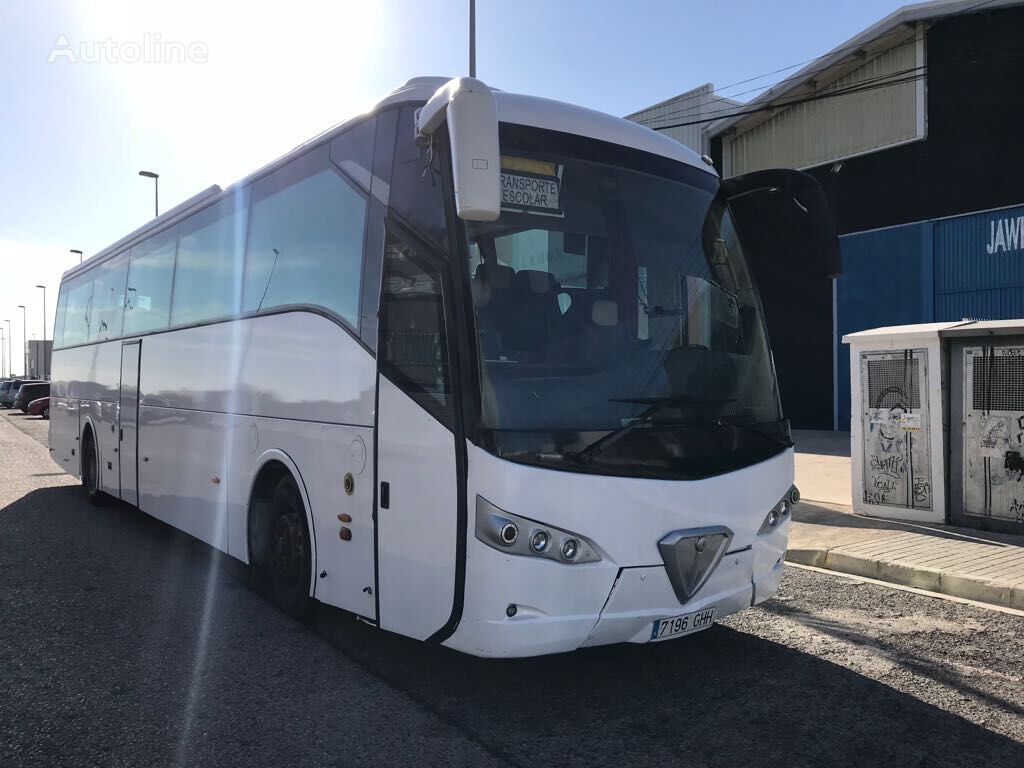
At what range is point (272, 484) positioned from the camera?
5875 millimetres

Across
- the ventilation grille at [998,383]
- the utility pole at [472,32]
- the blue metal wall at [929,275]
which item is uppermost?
the utility pole at [472,32]

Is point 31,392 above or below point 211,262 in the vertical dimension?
below

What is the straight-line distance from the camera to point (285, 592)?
564cm

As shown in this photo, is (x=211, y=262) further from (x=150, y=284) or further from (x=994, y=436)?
(x=994, y=436)

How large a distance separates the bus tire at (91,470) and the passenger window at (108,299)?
137 centimetres

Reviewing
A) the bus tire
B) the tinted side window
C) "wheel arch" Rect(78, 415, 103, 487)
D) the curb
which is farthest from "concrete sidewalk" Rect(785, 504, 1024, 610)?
the tinted side window

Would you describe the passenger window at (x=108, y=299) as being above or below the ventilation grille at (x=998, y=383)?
above

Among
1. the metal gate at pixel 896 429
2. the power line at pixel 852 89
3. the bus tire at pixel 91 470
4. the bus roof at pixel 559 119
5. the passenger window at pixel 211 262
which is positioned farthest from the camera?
the power line at pixel 852 89

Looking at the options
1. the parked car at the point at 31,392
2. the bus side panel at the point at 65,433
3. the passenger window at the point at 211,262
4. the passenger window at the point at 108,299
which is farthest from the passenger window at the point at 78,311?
the parked car at the point at 31,392

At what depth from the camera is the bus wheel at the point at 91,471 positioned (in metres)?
10.7

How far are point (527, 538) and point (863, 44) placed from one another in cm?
1918

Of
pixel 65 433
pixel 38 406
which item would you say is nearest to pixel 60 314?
pixel 65 433

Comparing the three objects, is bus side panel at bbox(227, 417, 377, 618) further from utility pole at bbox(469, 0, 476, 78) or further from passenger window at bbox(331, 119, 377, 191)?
utility pole at bbox(469, 0, 476, 78)

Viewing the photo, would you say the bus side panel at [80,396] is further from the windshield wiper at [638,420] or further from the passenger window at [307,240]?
the windshield wiper at [638,420]
